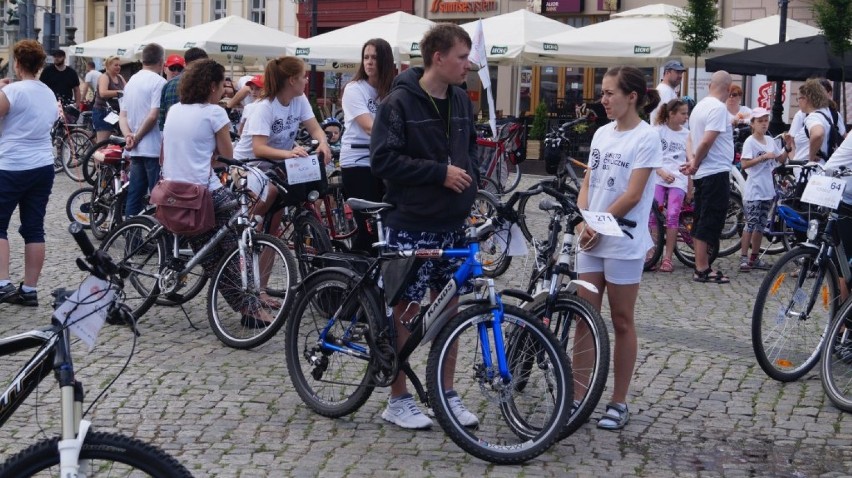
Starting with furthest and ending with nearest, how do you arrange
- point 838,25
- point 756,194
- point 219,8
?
point 219,8, point 838,25, point 756,194

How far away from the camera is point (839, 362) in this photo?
678 cm

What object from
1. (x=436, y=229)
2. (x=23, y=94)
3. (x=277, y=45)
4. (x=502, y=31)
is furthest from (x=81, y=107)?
(x=436, y=229)

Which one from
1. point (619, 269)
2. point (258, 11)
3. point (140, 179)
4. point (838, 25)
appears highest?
point (258, 11)

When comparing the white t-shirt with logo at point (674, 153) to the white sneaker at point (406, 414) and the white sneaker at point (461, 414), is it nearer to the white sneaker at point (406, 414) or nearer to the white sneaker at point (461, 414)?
the white sneaker at point (406, 414)

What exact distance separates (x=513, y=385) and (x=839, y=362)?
86.2 inches

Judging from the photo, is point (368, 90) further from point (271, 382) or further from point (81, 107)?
point (81, 107)

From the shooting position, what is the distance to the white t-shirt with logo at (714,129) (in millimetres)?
10828

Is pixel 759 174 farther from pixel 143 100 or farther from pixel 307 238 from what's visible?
pixel 143 100

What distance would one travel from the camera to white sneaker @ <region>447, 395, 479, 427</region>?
5.44 m

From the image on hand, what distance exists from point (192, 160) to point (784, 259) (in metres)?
3.69

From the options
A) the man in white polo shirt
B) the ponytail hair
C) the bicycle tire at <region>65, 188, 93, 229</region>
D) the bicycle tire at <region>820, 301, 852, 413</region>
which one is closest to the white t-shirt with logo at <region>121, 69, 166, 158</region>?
the bicycle tire at <region>65, 188, 93, 229</region>

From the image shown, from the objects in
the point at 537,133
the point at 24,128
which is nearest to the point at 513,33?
the point at 537,133

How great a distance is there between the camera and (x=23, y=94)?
28.2ft

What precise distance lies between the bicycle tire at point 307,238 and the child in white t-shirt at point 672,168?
3.88 meters
